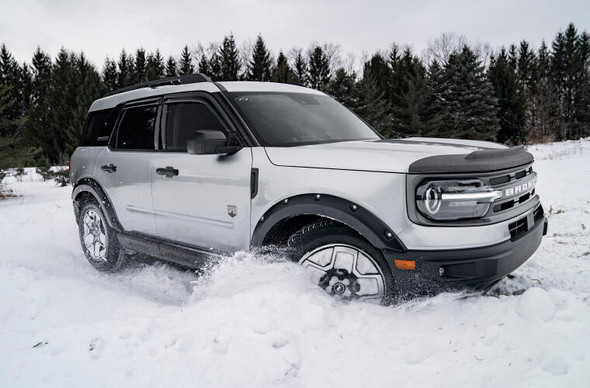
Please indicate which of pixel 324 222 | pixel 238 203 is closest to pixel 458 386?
pixel 324 222

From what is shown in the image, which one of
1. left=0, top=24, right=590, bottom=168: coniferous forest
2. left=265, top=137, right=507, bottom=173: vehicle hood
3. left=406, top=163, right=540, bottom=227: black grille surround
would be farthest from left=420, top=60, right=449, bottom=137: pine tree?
left=265, top=137, right=507, bottom=173: vehicle hood

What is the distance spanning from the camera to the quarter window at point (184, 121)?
3602mm

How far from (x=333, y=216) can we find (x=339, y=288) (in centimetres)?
46

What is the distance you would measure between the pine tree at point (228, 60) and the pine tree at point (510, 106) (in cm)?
2985

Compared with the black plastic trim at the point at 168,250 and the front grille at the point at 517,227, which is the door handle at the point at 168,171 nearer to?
the black plastic trim at the point at 168,250

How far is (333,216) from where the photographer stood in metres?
2.64

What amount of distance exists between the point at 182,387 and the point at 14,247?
16.1 feet

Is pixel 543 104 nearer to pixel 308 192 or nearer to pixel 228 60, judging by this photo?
pixel 228 60

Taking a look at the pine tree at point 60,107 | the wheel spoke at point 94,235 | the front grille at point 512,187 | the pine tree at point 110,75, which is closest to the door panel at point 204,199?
the wheel spoke at point 94,235

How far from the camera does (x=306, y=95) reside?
13.5 feet

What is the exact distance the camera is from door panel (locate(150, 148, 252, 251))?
3.14m

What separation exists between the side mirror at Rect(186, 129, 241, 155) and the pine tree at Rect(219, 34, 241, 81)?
51174mm

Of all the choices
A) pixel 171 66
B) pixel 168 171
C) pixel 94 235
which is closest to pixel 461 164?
pixel 168 171

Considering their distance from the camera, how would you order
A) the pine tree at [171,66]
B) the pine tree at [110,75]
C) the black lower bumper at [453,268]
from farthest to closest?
the pine tree at [171,66] < the pine tree at [110,75] < the black lower bumper at [453,268]
